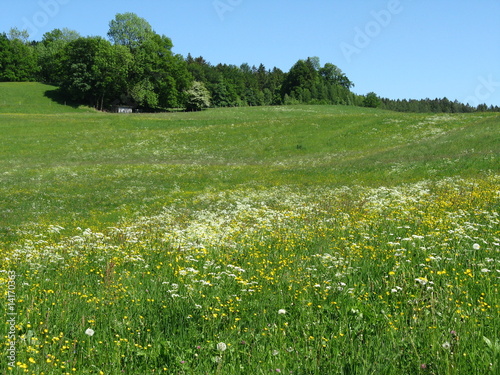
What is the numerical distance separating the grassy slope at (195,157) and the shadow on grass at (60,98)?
30074 millimetres

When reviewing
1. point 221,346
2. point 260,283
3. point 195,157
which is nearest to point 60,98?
point 195,157

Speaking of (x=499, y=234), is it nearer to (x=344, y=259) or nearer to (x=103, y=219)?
(x=344, y=259)

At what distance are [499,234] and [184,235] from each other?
8697 millimetres

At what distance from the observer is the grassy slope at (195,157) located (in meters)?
25.0

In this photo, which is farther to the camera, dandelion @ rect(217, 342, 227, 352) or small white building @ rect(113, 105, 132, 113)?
small white building @ rect(113, 105, 132, 113)

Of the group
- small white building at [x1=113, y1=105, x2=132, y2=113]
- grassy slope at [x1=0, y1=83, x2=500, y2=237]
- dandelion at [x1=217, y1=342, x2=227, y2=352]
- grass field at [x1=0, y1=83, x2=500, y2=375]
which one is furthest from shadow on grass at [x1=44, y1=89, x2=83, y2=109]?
dandelion at [x1=217, y1=342, x2=227, y2=352]

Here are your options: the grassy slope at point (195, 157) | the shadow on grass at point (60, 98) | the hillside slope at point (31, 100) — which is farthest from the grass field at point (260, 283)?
the shadow on grass at point (60, 98)

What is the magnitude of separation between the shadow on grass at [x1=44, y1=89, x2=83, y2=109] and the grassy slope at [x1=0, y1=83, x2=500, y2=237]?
30.1 m

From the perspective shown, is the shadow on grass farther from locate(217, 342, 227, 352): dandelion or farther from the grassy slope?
locate(217, 342, 227, 352): dandelion

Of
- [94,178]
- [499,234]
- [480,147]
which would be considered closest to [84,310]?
[499,234]

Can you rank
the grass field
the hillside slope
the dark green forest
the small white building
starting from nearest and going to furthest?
1. the grass field
2. the hillside slope
3. the dark green forest
4. the small white building

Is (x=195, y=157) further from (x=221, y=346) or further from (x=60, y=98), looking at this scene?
(x=60, y=98)

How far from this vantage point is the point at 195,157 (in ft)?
157

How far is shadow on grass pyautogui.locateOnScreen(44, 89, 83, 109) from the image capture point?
101 meters
